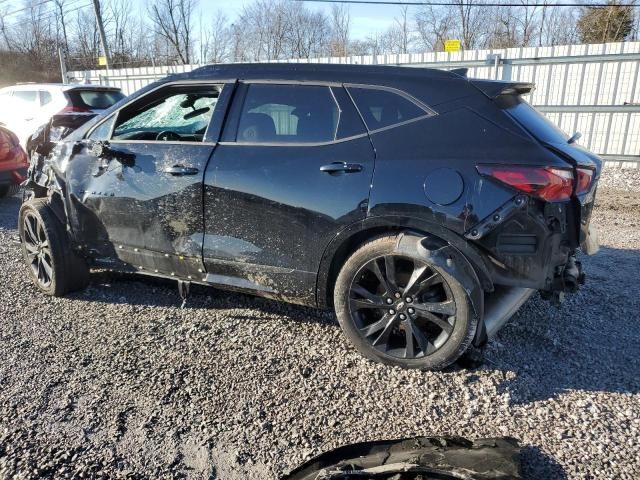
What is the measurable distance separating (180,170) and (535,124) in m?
2.33

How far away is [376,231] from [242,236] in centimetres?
90

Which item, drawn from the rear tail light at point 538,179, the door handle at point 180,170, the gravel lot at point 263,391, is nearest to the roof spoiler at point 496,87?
the rear tail light at point 538,179

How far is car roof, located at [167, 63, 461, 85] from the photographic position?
3.14 metres

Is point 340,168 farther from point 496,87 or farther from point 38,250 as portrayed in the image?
point 38,250

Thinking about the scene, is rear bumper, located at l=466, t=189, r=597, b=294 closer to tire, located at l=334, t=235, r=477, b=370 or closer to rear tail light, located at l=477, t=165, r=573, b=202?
rear tail light, located at l=477, t=165, r=573, b=202

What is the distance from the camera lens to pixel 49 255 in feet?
13.7

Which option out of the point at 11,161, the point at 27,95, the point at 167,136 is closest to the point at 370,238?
the point at 167,136

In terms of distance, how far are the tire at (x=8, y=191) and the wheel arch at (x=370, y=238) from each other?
22.7 ft

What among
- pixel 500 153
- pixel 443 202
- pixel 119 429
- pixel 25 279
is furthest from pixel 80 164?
pixel 500 153

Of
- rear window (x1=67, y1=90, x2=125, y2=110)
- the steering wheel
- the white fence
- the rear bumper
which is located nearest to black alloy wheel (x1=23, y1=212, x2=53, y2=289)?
the steering wheel

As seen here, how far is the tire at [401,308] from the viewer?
2947mm

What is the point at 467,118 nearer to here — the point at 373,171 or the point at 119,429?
the point at 373,171

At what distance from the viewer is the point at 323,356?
3.29 metres

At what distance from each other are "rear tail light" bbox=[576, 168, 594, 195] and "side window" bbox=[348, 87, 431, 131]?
935mm
